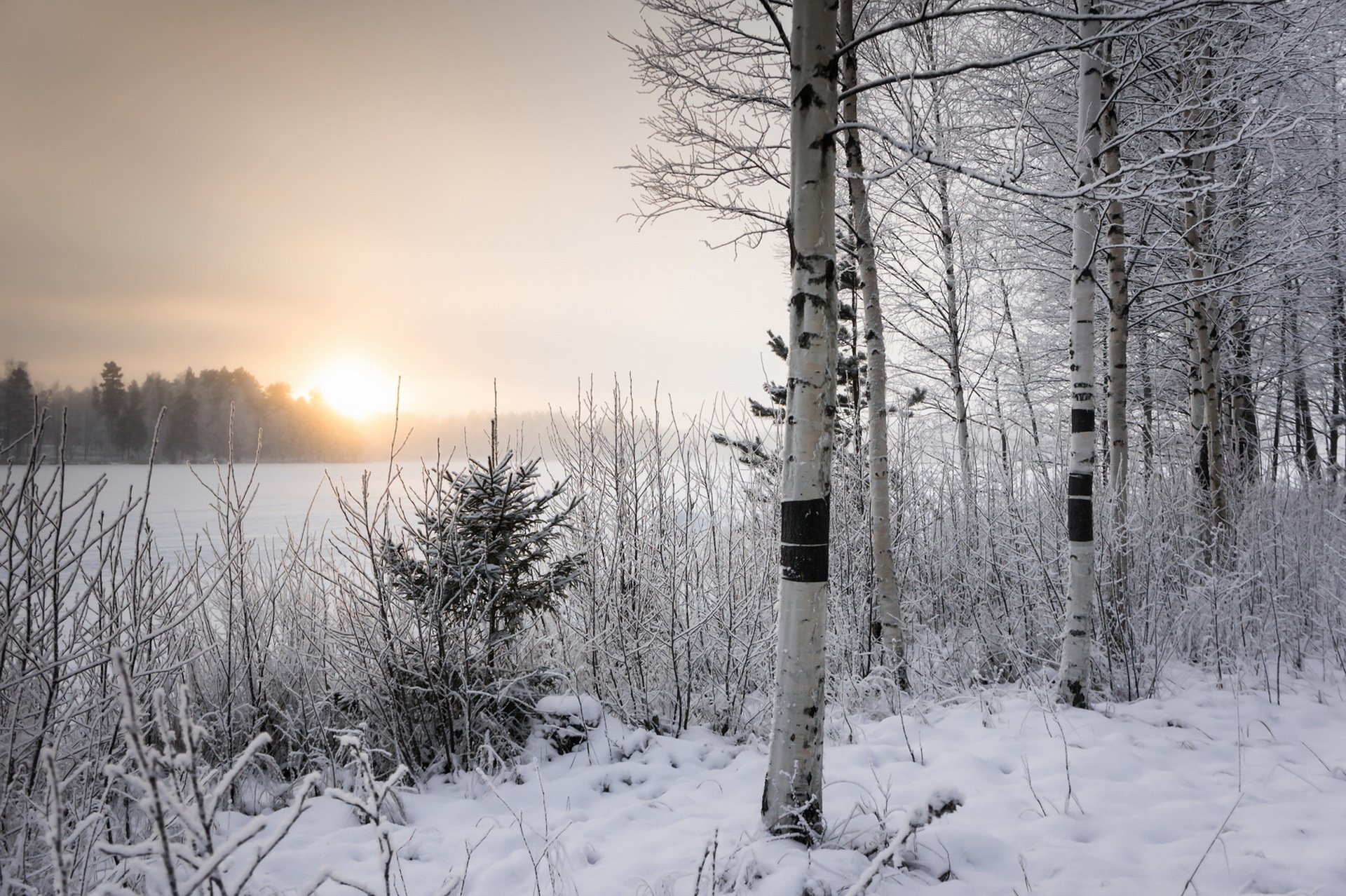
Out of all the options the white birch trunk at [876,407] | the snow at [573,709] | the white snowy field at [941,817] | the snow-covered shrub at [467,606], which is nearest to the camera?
the white snowy field at [941,817]

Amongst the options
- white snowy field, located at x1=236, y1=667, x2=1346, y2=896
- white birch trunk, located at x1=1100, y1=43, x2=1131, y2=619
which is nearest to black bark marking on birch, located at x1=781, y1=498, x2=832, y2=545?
white snowy field, located at x1=236, y1=667, x2=1346, y2=896

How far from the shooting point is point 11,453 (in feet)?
8.24

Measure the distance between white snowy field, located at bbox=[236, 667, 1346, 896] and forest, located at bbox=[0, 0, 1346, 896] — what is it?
26mm

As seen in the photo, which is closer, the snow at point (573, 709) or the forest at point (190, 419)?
the snow at point (573, 709)

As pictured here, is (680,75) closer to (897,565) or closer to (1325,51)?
(897,565)

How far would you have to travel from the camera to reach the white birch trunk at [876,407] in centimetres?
582

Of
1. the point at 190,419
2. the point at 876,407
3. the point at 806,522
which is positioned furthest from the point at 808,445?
the point at 190,419

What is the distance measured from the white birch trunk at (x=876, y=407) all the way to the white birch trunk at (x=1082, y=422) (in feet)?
5.07

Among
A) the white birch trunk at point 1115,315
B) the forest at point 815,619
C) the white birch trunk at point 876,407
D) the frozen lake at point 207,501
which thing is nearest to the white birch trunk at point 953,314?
the forest at point 815,619

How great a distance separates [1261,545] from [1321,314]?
27.2 feet

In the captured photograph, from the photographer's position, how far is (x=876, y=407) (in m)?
5.90

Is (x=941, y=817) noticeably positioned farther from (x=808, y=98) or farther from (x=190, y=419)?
(x=190, y=419)

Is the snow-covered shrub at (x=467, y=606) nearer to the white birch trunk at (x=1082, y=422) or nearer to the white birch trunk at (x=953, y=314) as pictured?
the white birch trunk at (x=1082, y=422)

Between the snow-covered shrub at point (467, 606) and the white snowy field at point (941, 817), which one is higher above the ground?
the snow-covered shrub at point (467, 606)
